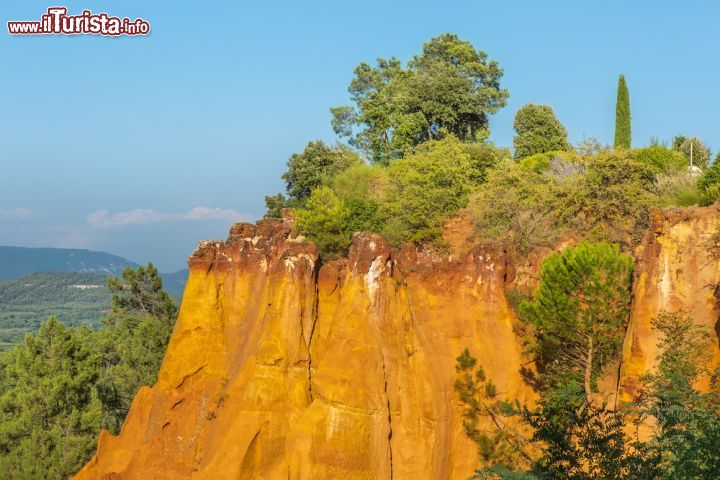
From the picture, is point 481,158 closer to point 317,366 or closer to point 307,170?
point 307,170

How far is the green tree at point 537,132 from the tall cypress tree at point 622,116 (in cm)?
366

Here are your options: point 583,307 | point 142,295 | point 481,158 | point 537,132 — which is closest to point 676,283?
point 583,307

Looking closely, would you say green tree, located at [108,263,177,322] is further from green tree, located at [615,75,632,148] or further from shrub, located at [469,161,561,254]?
green tree, located at [615,75,632,148]

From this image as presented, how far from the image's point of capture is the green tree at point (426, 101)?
60.0 m

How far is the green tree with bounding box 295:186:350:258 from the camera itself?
36688 mm

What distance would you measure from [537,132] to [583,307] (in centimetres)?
3824

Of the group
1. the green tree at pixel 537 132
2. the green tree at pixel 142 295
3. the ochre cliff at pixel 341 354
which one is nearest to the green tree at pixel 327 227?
the ochre cliff at pixel 341 354

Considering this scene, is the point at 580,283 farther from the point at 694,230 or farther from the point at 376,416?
the point at 376,416

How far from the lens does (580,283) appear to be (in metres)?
26.6

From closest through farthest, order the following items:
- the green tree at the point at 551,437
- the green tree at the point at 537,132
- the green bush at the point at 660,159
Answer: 1. the green tree at the point at 551,437
2. the green bush at the point at 660,159
3. the green tree at the point at 537,132

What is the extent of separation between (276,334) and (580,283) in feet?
31.9

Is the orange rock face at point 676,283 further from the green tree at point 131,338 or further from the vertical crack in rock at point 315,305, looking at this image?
the green tree at point 131,338

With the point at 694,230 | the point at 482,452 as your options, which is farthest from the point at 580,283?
the point at 482,452

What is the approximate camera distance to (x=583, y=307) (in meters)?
27.4
